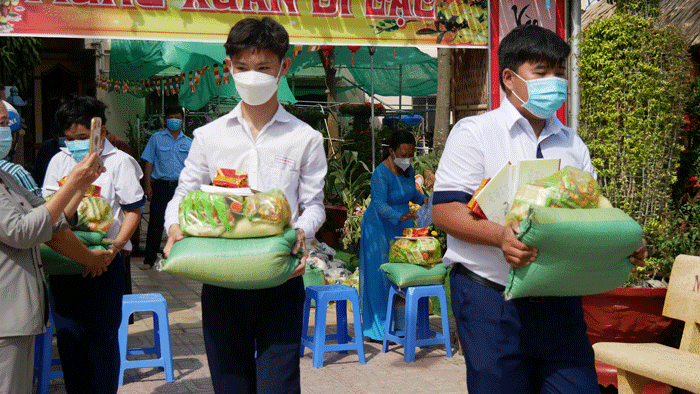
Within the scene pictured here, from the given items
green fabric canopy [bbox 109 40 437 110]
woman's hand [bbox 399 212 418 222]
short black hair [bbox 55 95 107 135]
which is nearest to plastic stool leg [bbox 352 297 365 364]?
woman's hand [bbox 399 212 418 222]

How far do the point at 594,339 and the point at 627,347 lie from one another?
1.70 feet

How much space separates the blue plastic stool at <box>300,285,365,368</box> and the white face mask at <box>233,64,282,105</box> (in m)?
2.86

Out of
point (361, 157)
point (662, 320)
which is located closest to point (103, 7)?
point (662, 320)

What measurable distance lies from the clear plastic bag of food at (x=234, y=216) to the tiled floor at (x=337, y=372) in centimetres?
261

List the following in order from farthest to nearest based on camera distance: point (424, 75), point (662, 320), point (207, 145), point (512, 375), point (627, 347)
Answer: point (424, 75), point (662, 320), point (627, 347), point (207, 145), point (512, 375)

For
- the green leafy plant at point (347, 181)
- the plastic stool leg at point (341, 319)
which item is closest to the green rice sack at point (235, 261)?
the plastic stool leg at point (341, 319)

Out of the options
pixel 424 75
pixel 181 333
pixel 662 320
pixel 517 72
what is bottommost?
pixel 181 333

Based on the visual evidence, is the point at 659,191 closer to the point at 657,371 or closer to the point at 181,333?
the point at 657,371

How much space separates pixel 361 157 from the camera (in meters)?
10.9

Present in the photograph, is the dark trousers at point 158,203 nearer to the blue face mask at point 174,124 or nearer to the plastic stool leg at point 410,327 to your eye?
the blue face mask at point 174,124

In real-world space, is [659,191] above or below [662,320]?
above

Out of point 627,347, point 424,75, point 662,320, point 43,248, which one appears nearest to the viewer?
point 43,248

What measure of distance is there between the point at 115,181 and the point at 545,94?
7.87ft

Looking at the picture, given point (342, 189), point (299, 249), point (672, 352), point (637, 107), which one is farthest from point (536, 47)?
point (342, 189)
